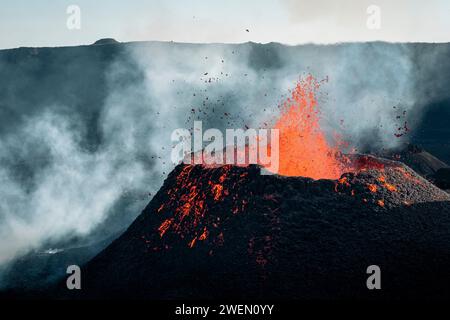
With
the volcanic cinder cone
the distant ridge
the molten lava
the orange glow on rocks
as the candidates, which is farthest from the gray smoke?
the orange glow on rocks

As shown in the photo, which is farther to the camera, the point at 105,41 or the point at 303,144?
the point at 105,41

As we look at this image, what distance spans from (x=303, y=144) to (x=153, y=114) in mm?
33610

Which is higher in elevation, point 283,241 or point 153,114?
point 153,114

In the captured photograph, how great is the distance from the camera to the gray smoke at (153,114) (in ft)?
101

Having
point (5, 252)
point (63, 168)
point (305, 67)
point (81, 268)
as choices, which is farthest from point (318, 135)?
point (305, 67)

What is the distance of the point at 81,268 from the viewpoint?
16844mm

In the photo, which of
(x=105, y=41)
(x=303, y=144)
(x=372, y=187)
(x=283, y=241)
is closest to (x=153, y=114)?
(x=105, y=41)

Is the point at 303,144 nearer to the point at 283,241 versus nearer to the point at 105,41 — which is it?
the point at 283,241

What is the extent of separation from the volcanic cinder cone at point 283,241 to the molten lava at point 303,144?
→ 1.87 metres

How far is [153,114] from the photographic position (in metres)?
49.3

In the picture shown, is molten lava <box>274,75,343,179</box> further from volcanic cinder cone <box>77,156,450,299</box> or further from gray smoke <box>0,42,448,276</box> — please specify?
gray smoke <box>0,42,448,276</box>

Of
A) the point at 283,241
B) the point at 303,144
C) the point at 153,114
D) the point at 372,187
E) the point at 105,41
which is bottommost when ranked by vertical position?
the point at 283,241
